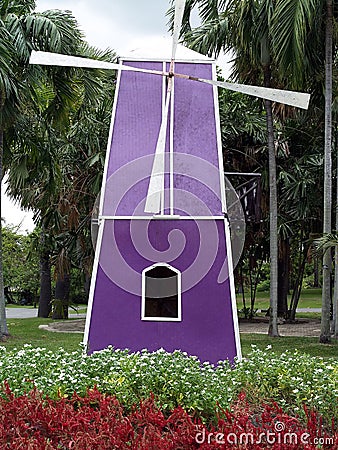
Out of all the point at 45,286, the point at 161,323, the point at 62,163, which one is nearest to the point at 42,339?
the point at 161,323

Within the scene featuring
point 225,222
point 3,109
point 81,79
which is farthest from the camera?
point 81,79

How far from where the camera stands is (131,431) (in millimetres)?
4332

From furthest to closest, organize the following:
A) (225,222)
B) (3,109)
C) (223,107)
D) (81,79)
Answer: (223,107) < (81,79) < (3,109) < (225,222)

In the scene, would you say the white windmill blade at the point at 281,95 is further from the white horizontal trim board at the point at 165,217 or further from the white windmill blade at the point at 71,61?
the white horizontal trim board at the point at 165,217

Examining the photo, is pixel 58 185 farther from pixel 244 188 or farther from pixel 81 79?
pixel 244 188

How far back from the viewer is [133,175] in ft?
38.5

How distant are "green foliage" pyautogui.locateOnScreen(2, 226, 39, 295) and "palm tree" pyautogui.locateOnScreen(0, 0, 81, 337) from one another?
69.8ft

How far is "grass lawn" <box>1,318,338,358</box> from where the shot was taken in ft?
45.0

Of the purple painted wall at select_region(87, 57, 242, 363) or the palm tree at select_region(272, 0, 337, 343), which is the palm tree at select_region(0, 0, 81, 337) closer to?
the purple painted wall at select_region(87, 57, 242, 363)

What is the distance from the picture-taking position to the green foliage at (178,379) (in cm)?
555

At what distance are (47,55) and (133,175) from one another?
3.15 metres

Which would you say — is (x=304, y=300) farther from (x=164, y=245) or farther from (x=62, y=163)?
(x=164, y=245)

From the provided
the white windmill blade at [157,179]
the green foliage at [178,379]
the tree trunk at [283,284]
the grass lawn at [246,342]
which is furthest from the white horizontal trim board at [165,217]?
the tree trunk at [283,284]

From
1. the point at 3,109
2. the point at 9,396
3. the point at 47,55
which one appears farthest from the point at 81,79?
the point at 9,396
